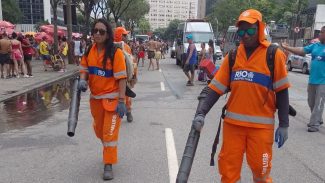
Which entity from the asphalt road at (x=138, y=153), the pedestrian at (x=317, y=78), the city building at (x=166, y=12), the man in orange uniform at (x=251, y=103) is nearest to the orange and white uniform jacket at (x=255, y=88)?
the man in orange uniform at (x=251, y=103)

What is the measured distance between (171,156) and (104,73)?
1.72 m

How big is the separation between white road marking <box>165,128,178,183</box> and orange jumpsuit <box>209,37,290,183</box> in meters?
1.48

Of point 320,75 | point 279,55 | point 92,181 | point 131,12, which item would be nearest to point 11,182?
point 92,181

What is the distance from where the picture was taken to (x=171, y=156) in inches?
224

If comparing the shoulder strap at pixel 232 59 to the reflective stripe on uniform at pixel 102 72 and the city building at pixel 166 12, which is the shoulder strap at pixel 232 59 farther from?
the city building at pixel 166 12

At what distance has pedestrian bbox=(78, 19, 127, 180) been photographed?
15.3ft

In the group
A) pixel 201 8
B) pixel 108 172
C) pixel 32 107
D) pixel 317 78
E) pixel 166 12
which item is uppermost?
pixel 201 8

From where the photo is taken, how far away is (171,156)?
18.7ft

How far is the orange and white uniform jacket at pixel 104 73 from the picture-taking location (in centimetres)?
466

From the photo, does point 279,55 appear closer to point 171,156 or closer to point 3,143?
point 171,156

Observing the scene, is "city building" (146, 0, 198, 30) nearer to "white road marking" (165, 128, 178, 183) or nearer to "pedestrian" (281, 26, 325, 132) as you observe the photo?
"pedestrian" (281, 26, 325, 132)

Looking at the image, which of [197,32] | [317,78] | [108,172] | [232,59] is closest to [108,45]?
[108,172]

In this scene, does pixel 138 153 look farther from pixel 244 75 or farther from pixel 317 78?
pixel 317 78

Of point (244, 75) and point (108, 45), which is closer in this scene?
point (244, 75)
